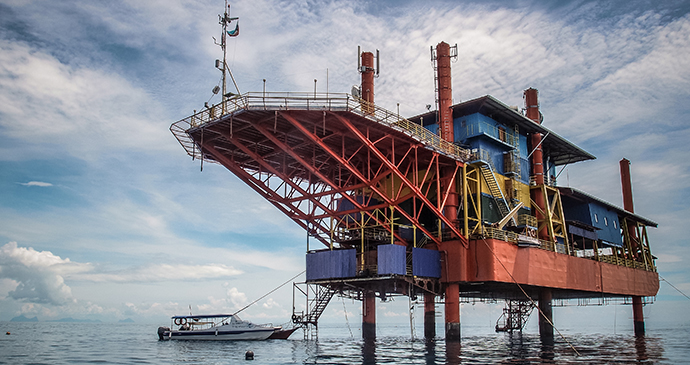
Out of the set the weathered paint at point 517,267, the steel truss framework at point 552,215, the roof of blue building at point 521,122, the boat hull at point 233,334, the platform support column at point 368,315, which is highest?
the roof of blue building at point 521,122

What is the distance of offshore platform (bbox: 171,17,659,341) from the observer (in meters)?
38.9

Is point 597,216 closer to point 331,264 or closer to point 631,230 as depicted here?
point 631,230

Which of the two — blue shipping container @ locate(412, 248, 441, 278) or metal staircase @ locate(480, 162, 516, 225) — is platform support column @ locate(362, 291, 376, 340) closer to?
blue shipping container @ locate(412, 248, 441, 278)

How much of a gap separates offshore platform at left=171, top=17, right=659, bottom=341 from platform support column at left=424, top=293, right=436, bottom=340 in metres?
0.20

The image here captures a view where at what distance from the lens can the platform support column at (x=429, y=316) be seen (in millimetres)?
56469

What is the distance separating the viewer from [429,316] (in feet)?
189

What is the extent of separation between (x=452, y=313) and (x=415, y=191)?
38.0ft

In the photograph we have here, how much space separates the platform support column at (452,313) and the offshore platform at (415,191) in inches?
3.8

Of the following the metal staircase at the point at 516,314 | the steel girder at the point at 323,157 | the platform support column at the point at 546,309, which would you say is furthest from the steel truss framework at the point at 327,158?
the metal staircase at the point at 516,314

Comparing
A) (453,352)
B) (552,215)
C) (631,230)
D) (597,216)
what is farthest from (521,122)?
(631,230)

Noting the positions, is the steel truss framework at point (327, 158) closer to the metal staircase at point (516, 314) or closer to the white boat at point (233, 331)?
the white boat at point (233, 331)

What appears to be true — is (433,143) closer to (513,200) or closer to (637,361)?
(513,200)

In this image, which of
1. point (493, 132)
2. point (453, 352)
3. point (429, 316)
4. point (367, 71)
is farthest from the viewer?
point (429, 316)

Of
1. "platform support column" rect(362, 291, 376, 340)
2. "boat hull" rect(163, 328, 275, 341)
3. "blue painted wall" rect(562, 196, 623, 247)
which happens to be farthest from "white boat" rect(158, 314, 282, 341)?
"blue painted wall" rect(562, 196, 623, 247)
